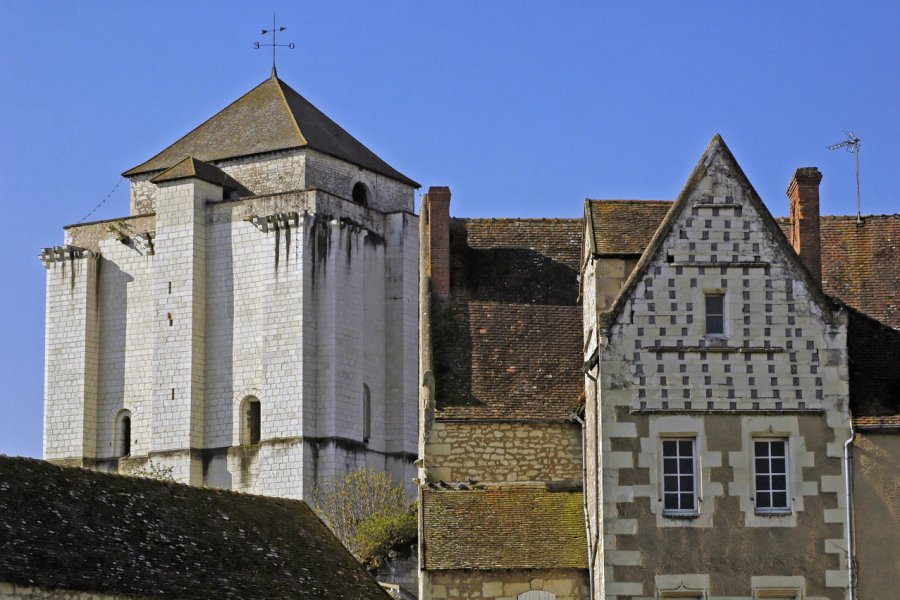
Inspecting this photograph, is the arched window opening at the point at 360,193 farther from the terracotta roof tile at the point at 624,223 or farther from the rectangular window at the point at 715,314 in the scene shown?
the rectangular window at the point at 715,314

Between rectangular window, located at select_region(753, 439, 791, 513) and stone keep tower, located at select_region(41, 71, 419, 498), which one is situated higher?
stone keep tower, located at select_region(41, 71, 419, 498)

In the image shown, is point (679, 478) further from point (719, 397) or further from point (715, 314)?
point (715, 314)

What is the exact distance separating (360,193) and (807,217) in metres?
62.3

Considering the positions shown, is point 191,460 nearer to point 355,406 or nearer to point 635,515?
point 355,406

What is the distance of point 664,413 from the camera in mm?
31781

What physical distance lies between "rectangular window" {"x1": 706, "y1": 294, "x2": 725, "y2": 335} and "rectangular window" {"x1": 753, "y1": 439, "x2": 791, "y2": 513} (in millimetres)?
1734

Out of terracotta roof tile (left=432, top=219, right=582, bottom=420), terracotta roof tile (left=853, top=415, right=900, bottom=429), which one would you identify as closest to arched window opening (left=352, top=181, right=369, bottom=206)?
terracotta roof tile (left=432, top=219, right=582, bottom=420)

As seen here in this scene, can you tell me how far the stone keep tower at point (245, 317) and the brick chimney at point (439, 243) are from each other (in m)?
48.3

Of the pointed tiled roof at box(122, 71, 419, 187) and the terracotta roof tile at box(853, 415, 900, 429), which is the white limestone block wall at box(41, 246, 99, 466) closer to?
the pointed tiled roof at box(122, 71, 419, 187)

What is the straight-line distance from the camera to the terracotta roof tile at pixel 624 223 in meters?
33.6

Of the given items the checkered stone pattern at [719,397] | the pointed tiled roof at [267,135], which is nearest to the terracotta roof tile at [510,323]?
the checkered stone pattern at [719,397]

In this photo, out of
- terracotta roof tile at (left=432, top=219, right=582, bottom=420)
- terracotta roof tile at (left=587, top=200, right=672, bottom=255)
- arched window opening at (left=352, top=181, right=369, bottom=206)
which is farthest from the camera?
arched window opening at (left=352, top=181, right=369, bottom=206)

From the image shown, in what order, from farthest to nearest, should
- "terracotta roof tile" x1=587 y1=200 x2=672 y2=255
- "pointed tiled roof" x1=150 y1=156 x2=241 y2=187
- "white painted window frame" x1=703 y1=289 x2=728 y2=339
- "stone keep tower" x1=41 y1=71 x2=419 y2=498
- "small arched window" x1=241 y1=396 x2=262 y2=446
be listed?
"pointed tiled roof" x1=150 y1=156 x2=241 y2=187, "small arched window" x1=241 y1=396 x2=262 y2=446, "stone keep tower" x1=41 y1=71 x2=419 y2=498, "terracotta roof tile" x1=587 y1=200 x2=672 y2=255, "white painted window frame" x1=703 y1=289 x2=728 y2=339

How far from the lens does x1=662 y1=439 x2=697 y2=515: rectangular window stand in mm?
31609
